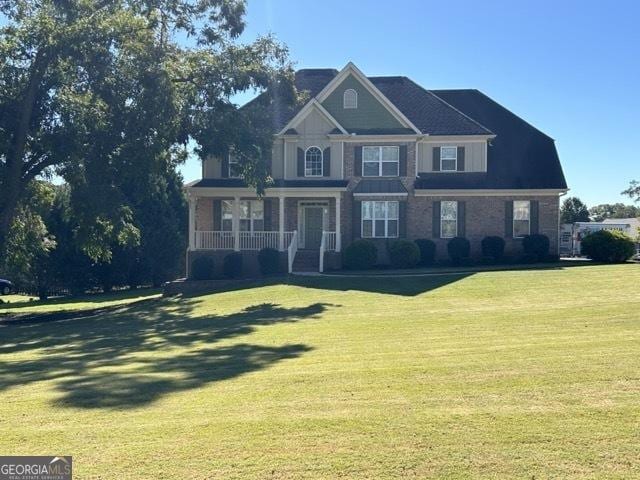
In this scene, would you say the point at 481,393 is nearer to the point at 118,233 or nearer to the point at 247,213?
the point at 118,233

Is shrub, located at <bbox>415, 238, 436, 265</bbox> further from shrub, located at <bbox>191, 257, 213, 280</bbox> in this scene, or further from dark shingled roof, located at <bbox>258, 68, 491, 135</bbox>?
shrub, located at <bbox>191, 257, 213, 280</bbox>

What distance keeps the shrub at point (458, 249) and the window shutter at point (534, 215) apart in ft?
11.4

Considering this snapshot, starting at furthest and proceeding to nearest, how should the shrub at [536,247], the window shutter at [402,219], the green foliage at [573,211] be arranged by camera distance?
the green foliage at [573,211] < the window shutter at [402,219] < the shrub at [536,247]

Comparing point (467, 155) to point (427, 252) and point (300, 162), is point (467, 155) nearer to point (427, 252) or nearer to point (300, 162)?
point (427, 252)

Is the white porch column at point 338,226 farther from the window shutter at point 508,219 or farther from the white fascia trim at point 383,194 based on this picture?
the window shutter at point 508,219

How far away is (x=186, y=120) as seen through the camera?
73.2 ft

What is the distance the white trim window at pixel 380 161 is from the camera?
27.8 m

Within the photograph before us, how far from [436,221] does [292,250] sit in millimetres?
7078

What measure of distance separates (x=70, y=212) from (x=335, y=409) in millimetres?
16925

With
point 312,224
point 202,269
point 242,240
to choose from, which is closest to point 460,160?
point 312,224

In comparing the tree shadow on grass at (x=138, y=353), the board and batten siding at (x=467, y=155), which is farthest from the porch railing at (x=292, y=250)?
the board and batten siding at (x=467, y=155)

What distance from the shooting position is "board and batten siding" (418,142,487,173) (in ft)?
93.6

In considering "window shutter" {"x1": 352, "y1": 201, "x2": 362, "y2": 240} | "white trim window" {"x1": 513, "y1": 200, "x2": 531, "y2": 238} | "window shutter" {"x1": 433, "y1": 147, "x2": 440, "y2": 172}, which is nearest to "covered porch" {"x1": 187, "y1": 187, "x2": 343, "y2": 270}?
"window shutter" {"x1": 352, "y1": 201, "x2": 362, "y2": 240}

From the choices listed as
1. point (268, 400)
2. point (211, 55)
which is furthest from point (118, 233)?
point (268, 400)
